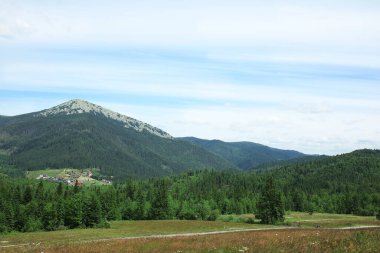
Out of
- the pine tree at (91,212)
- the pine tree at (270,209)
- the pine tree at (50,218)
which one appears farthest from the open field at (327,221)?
the pine tree at (50,218)

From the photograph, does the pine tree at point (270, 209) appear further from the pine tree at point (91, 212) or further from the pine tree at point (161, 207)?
the pine tree at point (91, 212)

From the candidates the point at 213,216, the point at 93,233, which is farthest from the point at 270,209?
the point at 93,233

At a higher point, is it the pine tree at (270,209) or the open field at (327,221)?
the pine tree at (270,209)

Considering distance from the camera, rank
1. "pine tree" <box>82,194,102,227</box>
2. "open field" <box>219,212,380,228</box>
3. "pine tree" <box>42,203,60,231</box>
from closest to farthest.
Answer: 1. "open field" <box>219,212,380,228</box>
2. "pine tree" <box>82,194,102,227</box>
3. "pine tree" <box>42,203,60,231</box>

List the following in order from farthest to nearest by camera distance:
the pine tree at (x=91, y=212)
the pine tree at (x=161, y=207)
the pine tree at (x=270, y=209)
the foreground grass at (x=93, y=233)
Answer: the pine tree at (x=161, y=207)
the pine tree at (x=270, y=209)
the pine tree at (x=91, y=212)
the foreground grass at (x=93, y=233)

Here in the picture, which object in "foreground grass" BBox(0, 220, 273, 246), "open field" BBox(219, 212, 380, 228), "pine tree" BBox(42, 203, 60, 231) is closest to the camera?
"foreground grass" BBox(0, 220, 273, 246)

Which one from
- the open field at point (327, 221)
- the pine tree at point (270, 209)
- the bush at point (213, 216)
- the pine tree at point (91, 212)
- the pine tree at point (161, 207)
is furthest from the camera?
the bush at point (213, 216)

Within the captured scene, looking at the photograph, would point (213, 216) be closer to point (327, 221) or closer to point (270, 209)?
point (270, 209)

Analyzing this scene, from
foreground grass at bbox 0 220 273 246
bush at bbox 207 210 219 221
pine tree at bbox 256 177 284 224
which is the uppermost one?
pine tree at bbox 256 177 284 224

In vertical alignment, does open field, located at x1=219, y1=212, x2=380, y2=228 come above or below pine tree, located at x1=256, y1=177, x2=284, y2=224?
below

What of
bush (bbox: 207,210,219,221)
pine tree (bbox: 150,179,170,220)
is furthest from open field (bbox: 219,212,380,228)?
pine tree (bbox: 150,179,170,220)

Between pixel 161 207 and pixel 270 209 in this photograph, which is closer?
pixel 270 209

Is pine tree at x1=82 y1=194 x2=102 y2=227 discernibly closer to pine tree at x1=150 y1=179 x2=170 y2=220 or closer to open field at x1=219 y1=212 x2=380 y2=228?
pine tree at x1=150 y1=179 x2=170 y2=220

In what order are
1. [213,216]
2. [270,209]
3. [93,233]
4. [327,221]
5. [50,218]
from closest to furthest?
[93,233] → [327,221] → [270,209] → [50,218] → [213,216]
